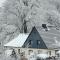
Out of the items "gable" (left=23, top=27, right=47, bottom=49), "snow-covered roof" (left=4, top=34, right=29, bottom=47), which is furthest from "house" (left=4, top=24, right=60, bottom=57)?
"snow-covered roof" (left=4, top=34, right=29, bottom=47)

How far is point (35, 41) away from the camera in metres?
43.0

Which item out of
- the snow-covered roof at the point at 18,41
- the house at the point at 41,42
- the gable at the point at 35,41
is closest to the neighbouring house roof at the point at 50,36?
the house at the point at 41,42

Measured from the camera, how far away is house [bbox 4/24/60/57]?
39938 mm

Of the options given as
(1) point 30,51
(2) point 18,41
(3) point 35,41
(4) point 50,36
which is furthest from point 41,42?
(2) point 18,41

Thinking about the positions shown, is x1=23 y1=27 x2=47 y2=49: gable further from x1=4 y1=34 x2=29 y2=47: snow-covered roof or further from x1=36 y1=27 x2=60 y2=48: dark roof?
x1=4 y1=34 x2=29 y2=47: snow-covered roof

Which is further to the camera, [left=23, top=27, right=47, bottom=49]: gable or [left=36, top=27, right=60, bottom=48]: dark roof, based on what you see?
[left=23, top=27, right=47, bottom=49]: gable

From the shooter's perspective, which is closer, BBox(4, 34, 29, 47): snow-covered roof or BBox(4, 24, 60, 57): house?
BBox(4, 24, 60, 57): house

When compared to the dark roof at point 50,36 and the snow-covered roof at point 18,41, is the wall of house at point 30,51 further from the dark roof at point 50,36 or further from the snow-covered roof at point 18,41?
the snow-covered roof at point 18,41

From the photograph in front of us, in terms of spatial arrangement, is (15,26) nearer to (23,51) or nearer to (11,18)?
(11,18)

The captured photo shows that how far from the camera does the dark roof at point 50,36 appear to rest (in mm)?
39938

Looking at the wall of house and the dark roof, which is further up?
the dark roof

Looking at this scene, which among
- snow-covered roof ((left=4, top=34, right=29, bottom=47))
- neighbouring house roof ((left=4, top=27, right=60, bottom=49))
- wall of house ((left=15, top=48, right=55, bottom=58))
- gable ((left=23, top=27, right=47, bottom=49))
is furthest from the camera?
snow-covered roof ((left=4, top=34, right=29, bottom=47))

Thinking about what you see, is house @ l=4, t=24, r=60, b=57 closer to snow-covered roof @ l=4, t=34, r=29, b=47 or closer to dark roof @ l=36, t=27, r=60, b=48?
dark roof @ l=36, t=27, r=60, b=48

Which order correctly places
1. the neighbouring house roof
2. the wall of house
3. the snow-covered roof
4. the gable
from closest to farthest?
1. the neighbouring house roof
2. the wall of house
3. the gable
4. the snow-covered roof
